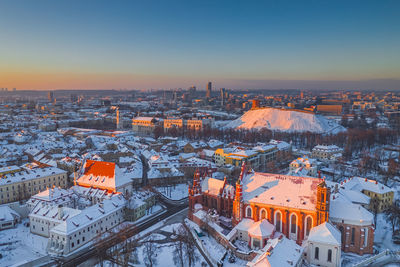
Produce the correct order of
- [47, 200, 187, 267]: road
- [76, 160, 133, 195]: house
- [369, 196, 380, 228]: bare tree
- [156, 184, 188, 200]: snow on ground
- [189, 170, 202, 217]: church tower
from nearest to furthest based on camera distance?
[47, 200, 187, 267]: road < [189, 170, 202, 217]: church tower < [369, 196, 380, 228]: bare tree < [76, 160, 133, 195]: house < [156, 184, 188, 200]: snow on ground

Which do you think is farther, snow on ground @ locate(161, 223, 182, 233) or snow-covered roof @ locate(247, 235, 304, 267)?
snow on ground @ locate(161, 223, 182, 233)

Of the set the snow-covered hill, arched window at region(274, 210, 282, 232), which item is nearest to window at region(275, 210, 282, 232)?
arched window at region(274, 210, 282, 232)

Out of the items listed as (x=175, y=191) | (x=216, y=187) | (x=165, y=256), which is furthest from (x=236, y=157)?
(x=165, y=256)

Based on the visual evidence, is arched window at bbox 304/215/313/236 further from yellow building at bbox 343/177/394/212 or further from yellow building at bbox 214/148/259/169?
yellow building at bbox 214/148/259/169

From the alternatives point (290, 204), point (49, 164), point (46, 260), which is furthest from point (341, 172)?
point (49, 164)

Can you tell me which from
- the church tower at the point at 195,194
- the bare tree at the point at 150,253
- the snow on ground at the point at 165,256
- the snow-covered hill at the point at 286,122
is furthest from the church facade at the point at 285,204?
the snow-covered hill at the point at 286,122

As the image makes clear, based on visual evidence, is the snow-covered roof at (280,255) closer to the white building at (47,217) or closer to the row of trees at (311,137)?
the white building at (47,217)

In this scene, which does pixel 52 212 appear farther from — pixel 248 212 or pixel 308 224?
pixel 308 224
